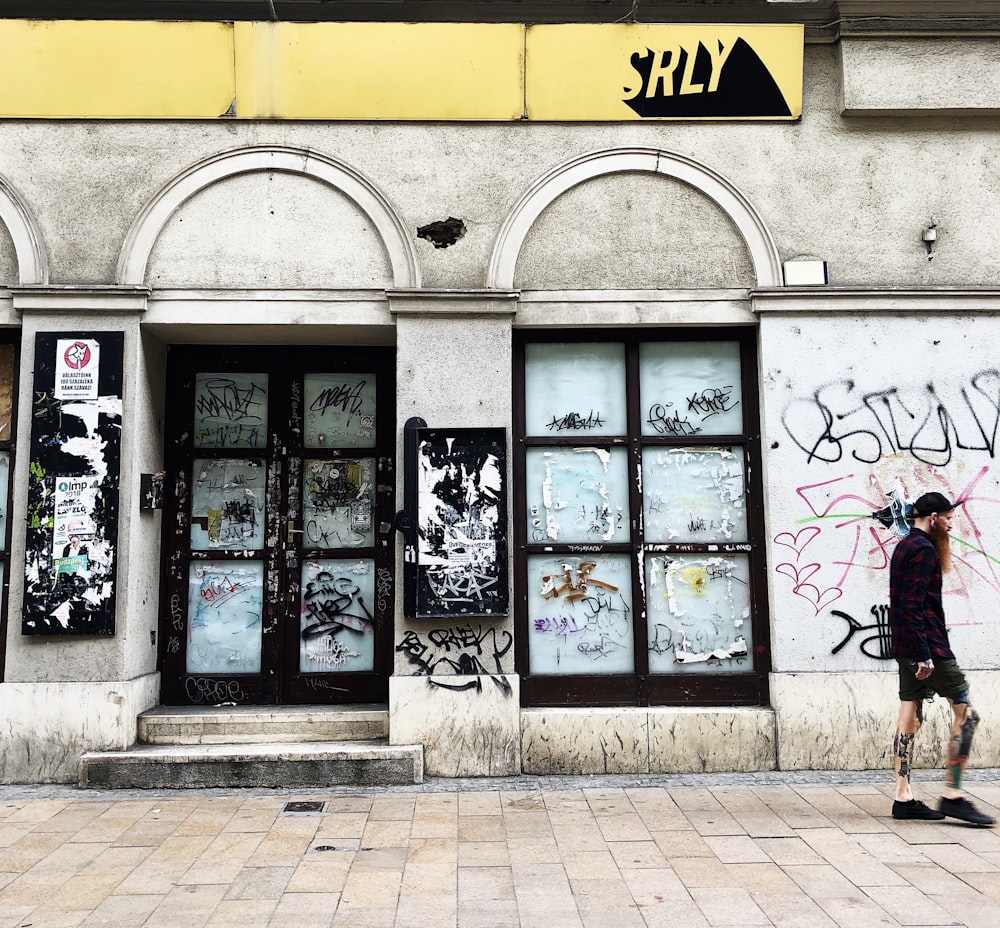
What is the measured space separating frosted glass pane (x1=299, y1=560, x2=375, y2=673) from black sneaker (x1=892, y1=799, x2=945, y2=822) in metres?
3.78

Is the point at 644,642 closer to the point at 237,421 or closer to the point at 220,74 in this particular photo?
the point at 237,421

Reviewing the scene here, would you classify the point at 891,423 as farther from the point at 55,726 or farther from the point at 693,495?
the point at 55,726

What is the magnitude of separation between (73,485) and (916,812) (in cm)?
585

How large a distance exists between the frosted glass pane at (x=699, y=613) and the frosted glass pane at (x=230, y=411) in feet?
Result: 10.8

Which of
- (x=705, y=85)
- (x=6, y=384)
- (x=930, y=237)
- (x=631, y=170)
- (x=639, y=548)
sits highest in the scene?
(x=705, y=85)

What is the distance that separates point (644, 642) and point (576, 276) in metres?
2.77

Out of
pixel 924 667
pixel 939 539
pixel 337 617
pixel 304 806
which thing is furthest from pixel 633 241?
pixel 304 806

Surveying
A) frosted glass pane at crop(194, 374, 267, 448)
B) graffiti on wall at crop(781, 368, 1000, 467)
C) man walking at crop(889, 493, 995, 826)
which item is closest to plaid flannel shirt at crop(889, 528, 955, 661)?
man walking at crop(889, 493, 995, 826)

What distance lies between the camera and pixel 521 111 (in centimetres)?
652

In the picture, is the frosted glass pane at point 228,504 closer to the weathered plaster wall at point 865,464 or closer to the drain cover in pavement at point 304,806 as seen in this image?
the drain cover in pavement at point 304,806

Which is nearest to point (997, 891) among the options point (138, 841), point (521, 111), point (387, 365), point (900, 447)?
point (900, 447)

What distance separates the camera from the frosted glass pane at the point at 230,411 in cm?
695

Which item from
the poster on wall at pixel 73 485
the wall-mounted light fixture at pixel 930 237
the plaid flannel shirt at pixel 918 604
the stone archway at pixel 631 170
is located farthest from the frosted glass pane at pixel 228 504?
the wall-mounted light fixture at pixel 930 237

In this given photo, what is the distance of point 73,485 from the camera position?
617 centimetres
